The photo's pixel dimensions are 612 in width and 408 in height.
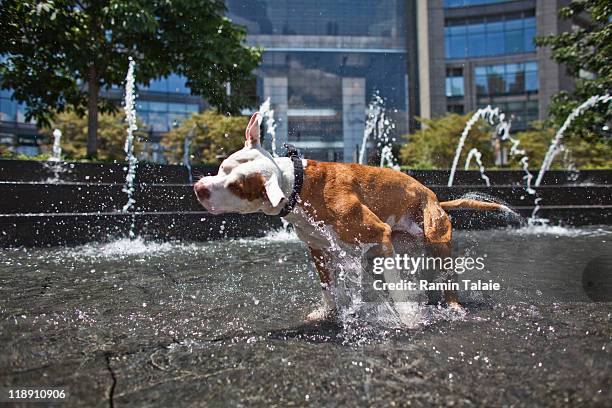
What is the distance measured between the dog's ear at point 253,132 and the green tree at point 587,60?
1409cm

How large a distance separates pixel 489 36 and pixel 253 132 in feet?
189

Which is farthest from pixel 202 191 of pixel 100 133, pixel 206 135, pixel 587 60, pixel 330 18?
pixel 330 18

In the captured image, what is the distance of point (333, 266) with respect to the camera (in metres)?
3.17

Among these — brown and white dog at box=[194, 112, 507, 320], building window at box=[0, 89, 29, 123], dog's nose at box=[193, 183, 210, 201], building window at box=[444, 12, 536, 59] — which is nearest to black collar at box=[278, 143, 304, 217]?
brown and white dog at box=[194, 112, 507, 320]

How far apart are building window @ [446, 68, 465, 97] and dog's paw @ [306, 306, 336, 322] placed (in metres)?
54.9

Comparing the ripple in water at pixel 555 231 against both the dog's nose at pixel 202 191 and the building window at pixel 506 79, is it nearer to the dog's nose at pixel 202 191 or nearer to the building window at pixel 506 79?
the dog's nose at pixel 202 191

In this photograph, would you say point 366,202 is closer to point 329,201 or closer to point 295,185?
point 329,201

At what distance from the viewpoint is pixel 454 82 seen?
177 feet

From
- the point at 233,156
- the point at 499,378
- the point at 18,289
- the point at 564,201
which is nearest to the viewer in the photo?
the point at 499,378

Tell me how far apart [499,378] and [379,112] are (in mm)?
51356

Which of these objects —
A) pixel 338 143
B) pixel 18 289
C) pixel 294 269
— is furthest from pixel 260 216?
pixel 338 143

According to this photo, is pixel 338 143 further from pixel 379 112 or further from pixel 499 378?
pixel 499 378

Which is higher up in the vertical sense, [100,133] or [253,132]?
[100,133]

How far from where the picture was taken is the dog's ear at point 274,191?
2.42 metres
